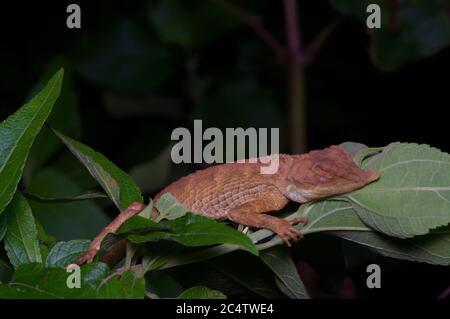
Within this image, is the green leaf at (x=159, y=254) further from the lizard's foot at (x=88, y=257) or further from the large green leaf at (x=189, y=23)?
the large green leaf at (x=189, y=23)

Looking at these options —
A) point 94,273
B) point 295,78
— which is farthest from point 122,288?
point 295,78

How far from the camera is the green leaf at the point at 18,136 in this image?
1160mm

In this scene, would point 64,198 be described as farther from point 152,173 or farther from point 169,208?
point 152,173

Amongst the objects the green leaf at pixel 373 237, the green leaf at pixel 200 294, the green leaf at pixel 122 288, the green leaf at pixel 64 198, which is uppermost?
the green leaf at pixel 64 198

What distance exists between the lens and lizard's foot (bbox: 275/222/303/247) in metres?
1.24

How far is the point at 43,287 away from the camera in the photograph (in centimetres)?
107

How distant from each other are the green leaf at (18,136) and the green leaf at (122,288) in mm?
215

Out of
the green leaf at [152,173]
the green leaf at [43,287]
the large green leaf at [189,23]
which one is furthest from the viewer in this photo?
the large green leaf at [189,23]

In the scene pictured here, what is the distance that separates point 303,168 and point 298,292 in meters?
0.26

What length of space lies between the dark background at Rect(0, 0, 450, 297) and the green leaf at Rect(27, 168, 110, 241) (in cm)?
105

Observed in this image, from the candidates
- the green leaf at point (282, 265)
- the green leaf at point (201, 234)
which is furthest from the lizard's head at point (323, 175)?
the green leaf at point (201, 234)

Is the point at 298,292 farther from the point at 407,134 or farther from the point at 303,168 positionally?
the point at 407,134

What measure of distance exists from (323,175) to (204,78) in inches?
91.0

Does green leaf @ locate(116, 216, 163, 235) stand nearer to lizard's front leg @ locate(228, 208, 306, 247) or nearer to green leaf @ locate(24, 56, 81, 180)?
lizard's front leg @ locate(228, 208, 306, 247)
